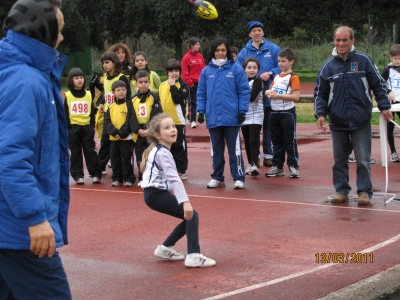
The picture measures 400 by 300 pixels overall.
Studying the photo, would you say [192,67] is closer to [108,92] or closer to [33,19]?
[108,92]

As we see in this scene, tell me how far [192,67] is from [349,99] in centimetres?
1045

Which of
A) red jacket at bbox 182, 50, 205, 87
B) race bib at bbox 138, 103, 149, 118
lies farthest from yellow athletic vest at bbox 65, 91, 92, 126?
red jacket at bbox 182, 50, 205, 87

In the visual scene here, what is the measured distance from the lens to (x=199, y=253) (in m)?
6.44

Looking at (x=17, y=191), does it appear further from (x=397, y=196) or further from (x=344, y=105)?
(x=397, y=196)

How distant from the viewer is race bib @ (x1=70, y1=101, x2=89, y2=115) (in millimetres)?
11382

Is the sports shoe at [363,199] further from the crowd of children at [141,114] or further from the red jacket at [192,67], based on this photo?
the red jacket at [192,67]

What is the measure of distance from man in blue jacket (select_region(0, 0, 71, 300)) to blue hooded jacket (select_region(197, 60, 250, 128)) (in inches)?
258

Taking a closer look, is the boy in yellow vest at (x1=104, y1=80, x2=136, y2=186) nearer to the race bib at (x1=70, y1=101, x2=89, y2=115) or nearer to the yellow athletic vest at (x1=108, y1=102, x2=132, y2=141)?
the yellow athletic vest at (x1=108, y1=102, x2=132, y2=141)

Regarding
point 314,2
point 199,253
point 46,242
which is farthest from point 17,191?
point 314,2

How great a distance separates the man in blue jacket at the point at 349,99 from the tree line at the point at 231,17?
35117 millimetres

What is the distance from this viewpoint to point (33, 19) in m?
3.67
